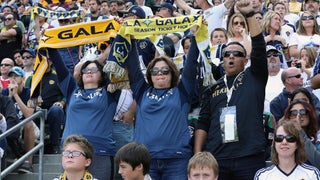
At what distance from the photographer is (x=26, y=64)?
48.8ft

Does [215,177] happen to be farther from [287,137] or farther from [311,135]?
[311,135]

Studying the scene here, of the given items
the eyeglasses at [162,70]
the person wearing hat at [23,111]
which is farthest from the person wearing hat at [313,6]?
the eyeglasses at [162,70]

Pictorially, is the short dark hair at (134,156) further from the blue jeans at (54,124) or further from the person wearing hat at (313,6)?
the person wearing hat at (313,6)

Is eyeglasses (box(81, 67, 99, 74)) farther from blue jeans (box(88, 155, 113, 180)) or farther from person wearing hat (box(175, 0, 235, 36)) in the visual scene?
person wearing hat (box(175, 0, 235, 36))

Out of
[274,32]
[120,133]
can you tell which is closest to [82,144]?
[120,133]

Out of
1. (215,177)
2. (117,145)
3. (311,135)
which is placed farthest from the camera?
(117,145)

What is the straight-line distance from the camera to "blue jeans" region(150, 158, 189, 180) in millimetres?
8867

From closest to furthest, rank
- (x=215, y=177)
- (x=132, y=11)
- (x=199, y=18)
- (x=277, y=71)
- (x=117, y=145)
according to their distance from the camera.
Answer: (x=215, y=177) < (x=199, y=18) < (x=117, y=145) < (x=277, y=71) < (x=132, y=11)

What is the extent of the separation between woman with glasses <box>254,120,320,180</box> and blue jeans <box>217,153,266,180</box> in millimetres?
594

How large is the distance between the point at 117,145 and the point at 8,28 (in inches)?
331

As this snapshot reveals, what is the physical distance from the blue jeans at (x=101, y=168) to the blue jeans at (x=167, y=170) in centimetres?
67

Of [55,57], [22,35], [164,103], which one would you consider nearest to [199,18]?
[164,103]

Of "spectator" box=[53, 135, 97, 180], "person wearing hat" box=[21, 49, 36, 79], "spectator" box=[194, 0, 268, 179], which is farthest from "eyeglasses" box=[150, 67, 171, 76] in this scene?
"person wearing hat" box=[21, 49, 36, 79]

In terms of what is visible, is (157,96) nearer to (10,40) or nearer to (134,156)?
(134,156)
